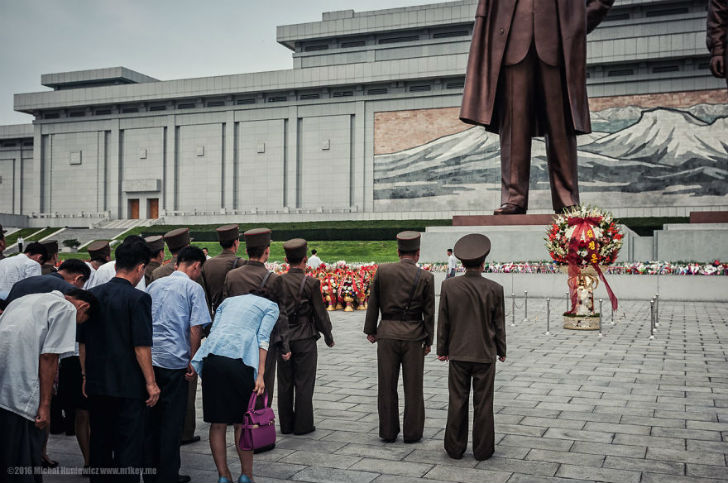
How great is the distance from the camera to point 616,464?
14.6 ft

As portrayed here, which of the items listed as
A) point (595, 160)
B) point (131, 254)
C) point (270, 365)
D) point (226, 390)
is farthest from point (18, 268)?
point (595, 160)

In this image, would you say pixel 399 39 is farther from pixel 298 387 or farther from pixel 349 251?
pixel 298 387

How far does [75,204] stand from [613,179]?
34923 mm

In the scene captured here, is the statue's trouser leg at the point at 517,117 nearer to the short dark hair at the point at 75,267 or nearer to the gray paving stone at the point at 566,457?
the gray paving stone at the point at 566,457

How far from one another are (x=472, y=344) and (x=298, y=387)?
1587mm

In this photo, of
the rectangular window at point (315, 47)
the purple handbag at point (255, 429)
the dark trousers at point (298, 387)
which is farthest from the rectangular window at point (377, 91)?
the purple handbag at point (255, 429)

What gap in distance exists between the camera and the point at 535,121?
46.6ft

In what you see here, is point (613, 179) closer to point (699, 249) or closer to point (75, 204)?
point (699, 249)

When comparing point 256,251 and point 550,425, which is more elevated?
point 256,251

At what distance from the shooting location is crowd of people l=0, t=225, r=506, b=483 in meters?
3.56

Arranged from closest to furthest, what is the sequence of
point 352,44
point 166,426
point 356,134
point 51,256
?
point 166,426, point 51,256, point 356,134, point 352,44

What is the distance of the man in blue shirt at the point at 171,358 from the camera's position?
4.22 meters

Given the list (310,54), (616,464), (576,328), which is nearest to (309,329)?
(616,464)

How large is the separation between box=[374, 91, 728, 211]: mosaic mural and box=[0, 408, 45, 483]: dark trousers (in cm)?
3253
